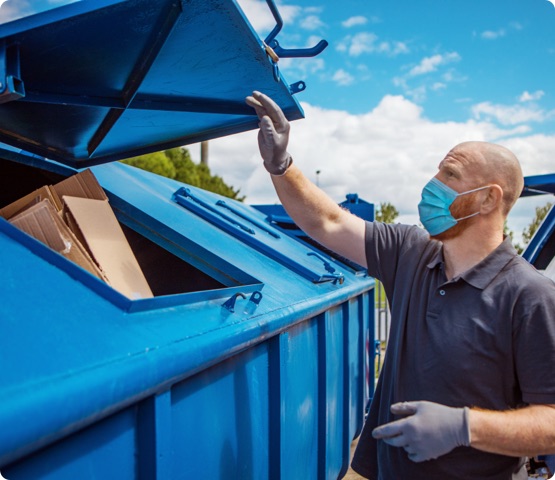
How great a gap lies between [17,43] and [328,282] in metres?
2.20

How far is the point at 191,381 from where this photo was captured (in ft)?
4.70

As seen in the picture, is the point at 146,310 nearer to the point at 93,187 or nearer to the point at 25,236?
the point at 25,236

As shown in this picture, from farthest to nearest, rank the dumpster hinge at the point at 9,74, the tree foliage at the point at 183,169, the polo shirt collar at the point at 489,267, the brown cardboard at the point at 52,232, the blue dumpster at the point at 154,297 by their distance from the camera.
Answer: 1. the tree foliage at the point at 183,169
2. the polo shirt collar at the point at 489,267
3. the brown cardboard at the point at 52,232
4. the dumpster hinge at the point at 9,74
5. the blue dumpster at the point at 154,297

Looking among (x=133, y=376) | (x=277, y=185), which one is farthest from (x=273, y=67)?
(x=133, y=376)

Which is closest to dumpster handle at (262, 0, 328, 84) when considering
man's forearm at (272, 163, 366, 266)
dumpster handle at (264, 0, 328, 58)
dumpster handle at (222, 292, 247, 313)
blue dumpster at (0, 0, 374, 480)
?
dumpster handle at (264, 0, 328, 58)

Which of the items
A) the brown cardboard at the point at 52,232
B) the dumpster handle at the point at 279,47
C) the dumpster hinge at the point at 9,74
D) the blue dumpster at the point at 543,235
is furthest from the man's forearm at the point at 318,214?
the blue dumpster at the point at 543,235

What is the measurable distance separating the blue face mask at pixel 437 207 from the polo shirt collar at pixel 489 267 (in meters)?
0.18

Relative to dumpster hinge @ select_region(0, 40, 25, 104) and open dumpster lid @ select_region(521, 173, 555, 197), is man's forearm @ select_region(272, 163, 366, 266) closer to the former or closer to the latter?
dumpster hinge @ select_region(0, 40, 25, 104)

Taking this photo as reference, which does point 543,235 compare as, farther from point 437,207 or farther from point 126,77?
point 126,77

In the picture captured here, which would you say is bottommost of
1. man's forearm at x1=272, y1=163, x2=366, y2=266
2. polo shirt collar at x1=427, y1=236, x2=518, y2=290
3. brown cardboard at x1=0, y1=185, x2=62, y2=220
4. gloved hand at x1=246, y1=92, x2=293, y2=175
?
polo shirt collar at x1=427, y1=236, x2=518, y2=290

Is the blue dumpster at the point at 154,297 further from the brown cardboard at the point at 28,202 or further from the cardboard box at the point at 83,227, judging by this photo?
the brown cardboard at the point at 28,202

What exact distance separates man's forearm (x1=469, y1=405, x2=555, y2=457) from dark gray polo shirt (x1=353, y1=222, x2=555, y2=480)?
0.06 meters

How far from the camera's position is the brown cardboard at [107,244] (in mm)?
1779

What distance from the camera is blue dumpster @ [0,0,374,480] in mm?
1010
